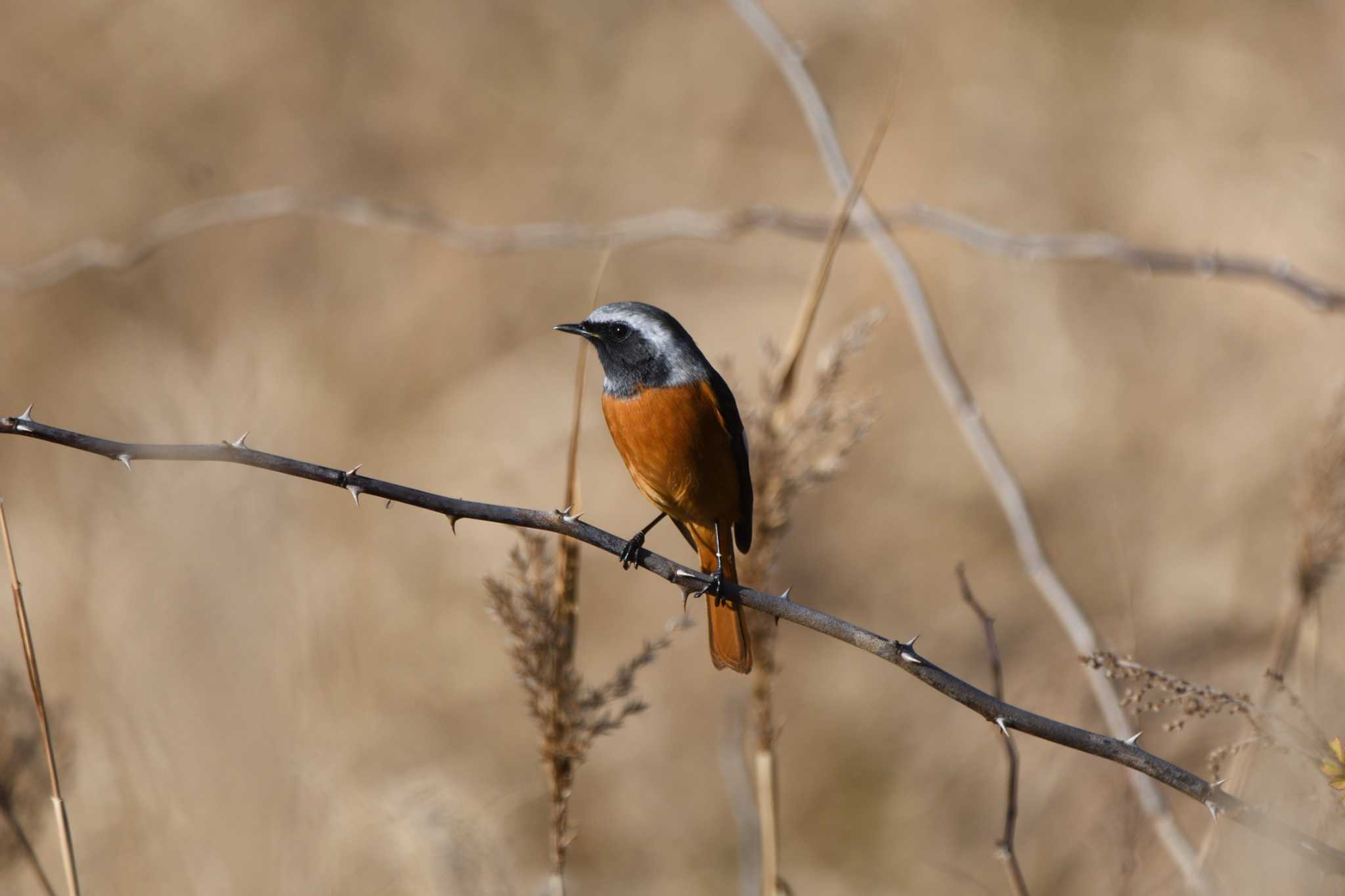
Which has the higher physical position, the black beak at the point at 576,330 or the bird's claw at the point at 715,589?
the black beak at the point at 576,330

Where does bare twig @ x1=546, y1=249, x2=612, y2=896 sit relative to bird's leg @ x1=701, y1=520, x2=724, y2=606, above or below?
below

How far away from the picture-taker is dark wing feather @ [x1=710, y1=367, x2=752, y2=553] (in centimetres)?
353

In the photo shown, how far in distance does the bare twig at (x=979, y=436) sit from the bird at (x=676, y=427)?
79 centimetres

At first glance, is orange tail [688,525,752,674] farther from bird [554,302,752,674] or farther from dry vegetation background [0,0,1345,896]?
dry vegetation background [0,0,1345,896]

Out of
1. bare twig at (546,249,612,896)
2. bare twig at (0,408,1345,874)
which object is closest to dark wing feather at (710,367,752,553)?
bare twig at (546,249,612,896)

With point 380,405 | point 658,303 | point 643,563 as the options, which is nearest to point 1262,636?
point 658,303

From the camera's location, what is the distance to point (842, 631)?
1975mm

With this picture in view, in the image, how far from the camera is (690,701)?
22.3 ft

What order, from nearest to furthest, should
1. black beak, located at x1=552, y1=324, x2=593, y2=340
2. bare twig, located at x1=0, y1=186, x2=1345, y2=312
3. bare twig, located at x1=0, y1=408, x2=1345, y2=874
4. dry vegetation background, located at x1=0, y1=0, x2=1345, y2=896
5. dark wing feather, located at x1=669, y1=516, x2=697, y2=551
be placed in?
bare twig, located at x1=0, y1=408, x2=1345, y2=874, black beak, located at x1=552, y1=324, x2=593, y2=340, dark wing feather, located at x1=669, y1=516, x2=697, y2=551, bare twig, located at x1=0, y1=186, x2=1345, y2=312, dry vegetation background, located at x1=0, y1=0, x2=1345, y2=896

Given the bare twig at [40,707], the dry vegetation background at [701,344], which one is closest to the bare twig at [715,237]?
the dry vegetation background at [701,344]

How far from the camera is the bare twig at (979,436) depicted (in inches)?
130

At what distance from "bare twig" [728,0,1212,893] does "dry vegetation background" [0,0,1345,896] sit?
182cm

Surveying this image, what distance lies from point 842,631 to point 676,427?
4.73 feet

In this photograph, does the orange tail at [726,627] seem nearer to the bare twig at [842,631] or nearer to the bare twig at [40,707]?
the bare twig at [842,631]
